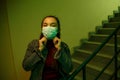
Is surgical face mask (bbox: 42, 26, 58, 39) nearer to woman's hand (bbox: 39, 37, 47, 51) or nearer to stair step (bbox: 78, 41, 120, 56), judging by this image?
woman's hand (bbox: 39, 37, 47, 51)

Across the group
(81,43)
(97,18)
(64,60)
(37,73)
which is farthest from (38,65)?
(97,18)

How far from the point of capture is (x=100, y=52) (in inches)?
143

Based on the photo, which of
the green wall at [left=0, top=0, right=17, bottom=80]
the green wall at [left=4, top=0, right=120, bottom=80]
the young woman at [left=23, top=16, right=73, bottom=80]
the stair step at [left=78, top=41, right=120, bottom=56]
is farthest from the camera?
the stair step at [left=78, top=41, right=120, bottom=56]

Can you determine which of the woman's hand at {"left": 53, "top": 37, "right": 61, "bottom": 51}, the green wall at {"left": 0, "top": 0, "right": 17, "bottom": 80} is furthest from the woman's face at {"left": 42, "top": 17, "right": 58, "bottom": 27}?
the green wall at {"left": 0, "top": 0, "right": 17, "bottom": 80}

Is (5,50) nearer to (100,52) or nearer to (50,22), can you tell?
(100,52)

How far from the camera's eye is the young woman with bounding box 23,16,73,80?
146 centimetres

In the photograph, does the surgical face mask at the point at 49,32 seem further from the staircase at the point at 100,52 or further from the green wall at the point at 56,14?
the green wall at the point at 56,14

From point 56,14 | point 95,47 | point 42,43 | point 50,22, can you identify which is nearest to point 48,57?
point 42,43

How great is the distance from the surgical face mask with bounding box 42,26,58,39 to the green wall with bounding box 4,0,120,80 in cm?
194

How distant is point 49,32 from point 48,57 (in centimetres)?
19

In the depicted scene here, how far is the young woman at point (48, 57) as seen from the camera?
1.46 m

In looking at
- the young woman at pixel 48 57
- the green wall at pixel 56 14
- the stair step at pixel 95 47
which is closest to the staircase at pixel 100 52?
the stair step at pixel 95 47

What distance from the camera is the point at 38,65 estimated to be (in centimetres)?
148

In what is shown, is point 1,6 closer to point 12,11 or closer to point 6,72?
point 12,11
